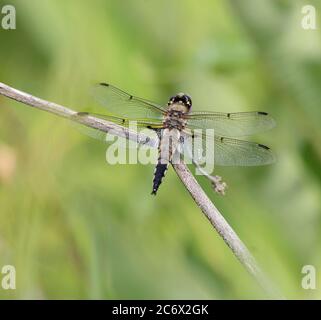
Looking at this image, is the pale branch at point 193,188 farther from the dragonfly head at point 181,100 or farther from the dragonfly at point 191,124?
the dragonfly head at point 181,100

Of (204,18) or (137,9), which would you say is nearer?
(137,9)

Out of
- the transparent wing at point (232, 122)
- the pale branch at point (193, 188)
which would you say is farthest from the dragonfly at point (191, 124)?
the pale branch at point (193, 188)

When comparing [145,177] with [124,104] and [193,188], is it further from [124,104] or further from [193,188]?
[193,188]

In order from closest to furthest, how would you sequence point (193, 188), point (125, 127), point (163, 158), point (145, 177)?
point (193, 188)
point (125, 127)
point (163, 158)
point (145, 177)

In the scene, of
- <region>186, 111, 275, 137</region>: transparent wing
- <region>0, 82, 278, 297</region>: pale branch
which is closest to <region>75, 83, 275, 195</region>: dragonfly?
<region>186, 111, 275, 137</region>: transparent wing

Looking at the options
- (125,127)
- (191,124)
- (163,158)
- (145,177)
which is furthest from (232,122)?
(125,127)
